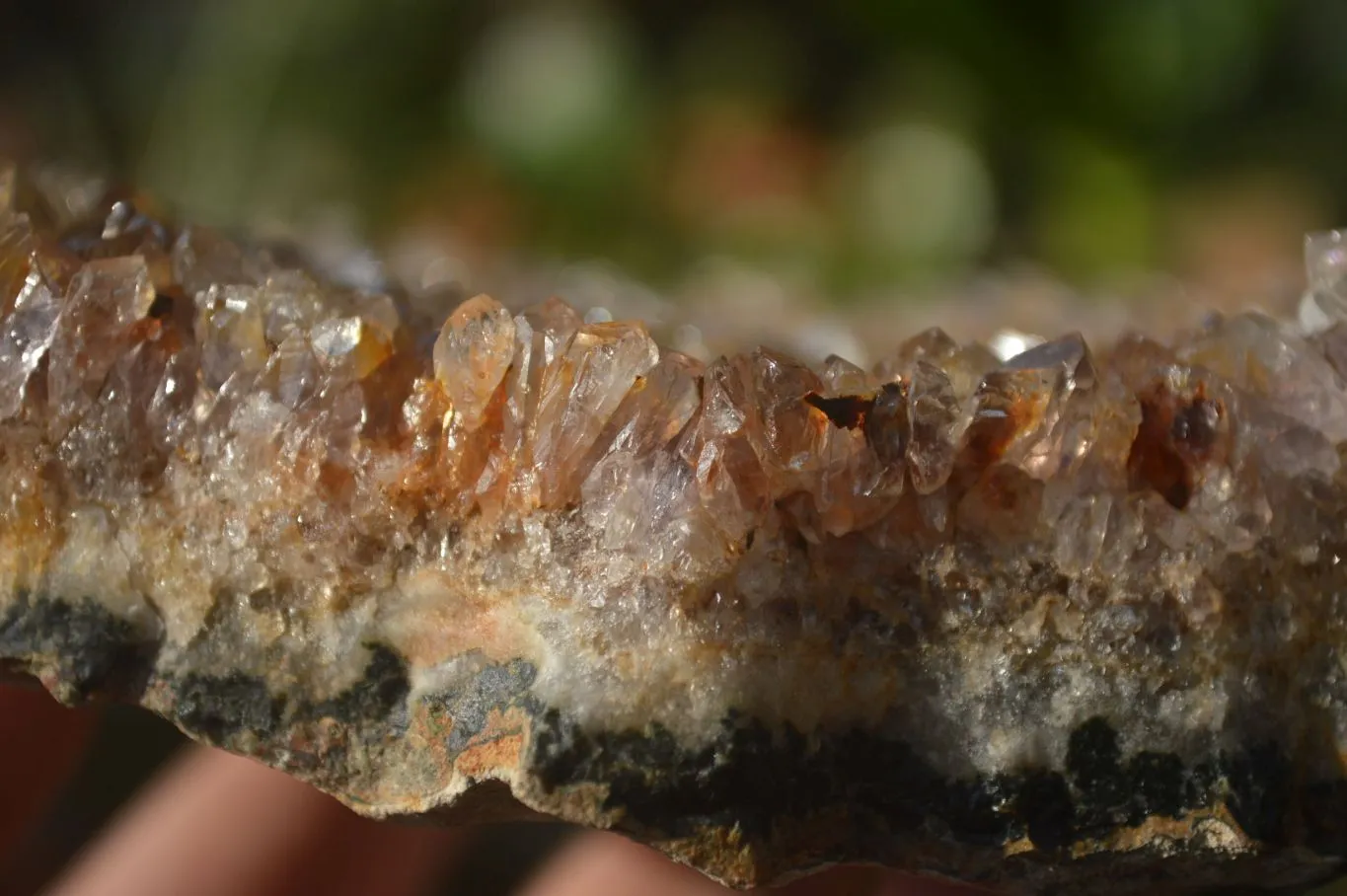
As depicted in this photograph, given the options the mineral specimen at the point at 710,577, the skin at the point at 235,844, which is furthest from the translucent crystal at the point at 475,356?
the skin at the point at 235,844

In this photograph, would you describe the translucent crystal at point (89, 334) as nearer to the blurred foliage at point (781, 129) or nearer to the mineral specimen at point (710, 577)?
the mineral specimen at point (710, 577)

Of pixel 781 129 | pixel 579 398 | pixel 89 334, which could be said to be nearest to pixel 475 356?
pixel 579 398

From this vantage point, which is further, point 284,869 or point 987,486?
point 284,869

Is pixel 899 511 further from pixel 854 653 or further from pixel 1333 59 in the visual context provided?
pixel 1333 59

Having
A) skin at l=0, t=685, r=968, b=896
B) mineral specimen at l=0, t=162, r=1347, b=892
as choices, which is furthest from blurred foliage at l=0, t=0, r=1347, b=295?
mineral specimen at l=0, t=162, r=1347, b=892

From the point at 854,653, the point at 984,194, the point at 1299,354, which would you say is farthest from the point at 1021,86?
the point at 854,653
